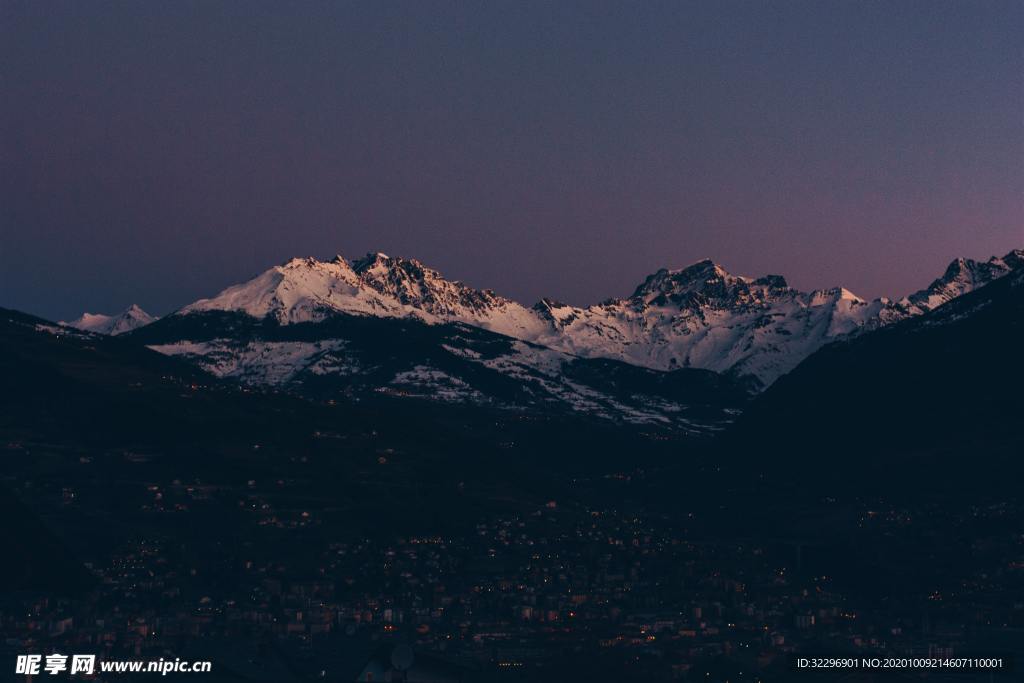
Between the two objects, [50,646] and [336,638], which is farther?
[336,638]

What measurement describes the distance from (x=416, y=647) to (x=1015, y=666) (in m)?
60.1

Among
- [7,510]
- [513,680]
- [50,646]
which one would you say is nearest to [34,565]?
[7,510]

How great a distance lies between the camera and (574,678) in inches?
6718

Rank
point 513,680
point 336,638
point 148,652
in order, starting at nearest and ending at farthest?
point 513,680 → point 148,652 → point 336,638

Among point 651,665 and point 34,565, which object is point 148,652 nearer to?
point 34,565

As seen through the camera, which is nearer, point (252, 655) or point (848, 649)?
point (252, 655)

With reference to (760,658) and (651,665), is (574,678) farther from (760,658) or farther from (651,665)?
(760,658)

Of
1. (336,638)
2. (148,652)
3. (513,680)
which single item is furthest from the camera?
(336,638)

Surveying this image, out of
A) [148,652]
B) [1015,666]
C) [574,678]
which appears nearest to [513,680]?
[574,678]

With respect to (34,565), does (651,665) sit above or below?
below

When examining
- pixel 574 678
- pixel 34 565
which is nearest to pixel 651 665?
pixel 574 678

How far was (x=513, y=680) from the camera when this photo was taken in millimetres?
169375

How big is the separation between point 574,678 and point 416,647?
23.2 m

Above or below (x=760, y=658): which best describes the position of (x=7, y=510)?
above
